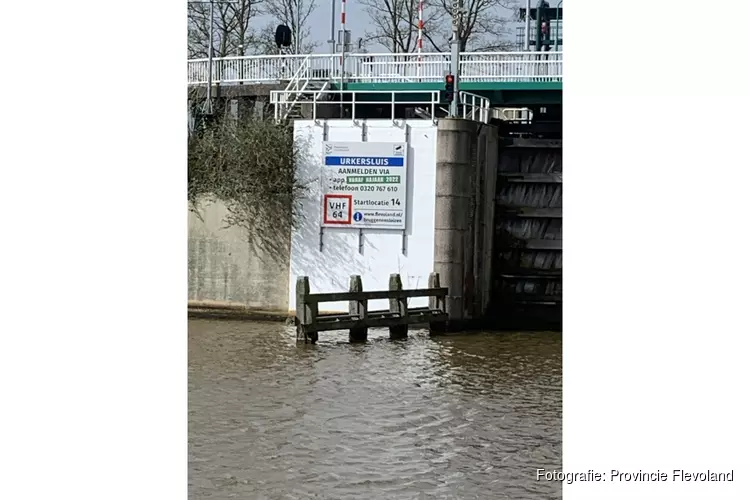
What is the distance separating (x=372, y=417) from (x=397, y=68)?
11382 mm

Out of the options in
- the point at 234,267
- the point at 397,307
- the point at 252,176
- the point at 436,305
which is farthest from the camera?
the point at 252,176

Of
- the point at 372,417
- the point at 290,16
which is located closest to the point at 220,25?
the point at 290,16

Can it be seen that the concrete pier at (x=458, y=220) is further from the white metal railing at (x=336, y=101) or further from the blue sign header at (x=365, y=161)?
the blue sign header at (x=365, y=161)

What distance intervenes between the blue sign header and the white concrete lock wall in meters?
0.13

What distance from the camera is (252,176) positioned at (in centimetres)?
1483

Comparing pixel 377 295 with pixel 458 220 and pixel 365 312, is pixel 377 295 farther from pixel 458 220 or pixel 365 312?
pixel 458 220

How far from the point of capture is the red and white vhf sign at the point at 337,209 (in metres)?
14.3

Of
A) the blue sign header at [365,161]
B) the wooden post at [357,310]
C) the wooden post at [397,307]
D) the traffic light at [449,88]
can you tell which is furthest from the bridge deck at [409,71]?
the wooden post at [357,310]

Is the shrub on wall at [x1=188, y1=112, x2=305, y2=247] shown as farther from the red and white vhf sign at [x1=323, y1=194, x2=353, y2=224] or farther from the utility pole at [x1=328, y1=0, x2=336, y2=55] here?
the utility pole at [x1=328, y1=0, x2=336, y2=55]

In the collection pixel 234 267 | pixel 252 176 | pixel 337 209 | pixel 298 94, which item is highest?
pixel 298 94
